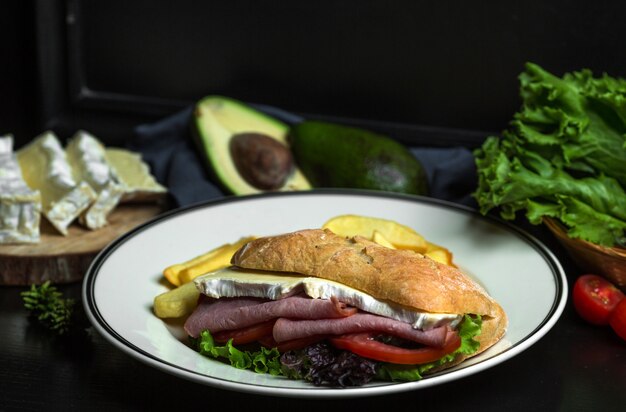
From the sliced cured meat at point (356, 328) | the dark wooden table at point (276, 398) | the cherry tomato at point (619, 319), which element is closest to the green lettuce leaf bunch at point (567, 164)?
the cherry tomato at point (619, 319)

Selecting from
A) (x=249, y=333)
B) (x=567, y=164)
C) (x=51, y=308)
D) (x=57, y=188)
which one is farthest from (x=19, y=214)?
(x=567, y=164)

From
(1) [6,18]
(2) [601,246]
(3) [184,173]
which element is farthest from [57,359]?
(1) [6,18]

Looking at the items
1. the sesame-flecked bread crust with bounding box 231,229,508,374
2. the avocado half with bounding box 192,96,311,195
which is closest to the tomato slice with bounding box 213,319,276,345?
the sesame-flecked bread crust with bounding box 231,229,508,374

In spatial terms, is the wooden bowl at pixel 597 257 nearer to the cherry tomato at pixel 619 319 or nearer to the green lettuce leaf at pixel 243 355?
the cherry tomato at pixel 619 319

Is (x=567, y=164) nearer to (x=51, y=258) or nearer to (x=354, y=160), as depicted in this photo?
(x=354, y=160)

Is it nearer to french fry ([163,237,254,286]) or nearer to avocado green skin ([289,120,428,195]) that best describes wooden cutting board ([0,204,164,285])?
french fry ([163,237,254,286])

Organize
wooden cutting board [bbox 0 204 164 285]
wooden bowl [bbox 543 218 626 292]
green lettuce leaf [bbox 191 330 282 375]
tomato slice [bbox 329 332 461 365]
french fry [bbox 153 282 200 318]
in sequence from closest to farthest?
tomato slice [bbox 329 332 461 365]
green lettuce leaf [bbox 191 330 282 375]
french fry [bbox 153 282 200 318]
wooden bowl [bbox 543 218 626 292]
wooden cutting board [bbox 0 204 164 285]

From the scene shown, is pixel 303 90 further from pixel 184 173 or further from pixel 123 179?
pixel 123 179
